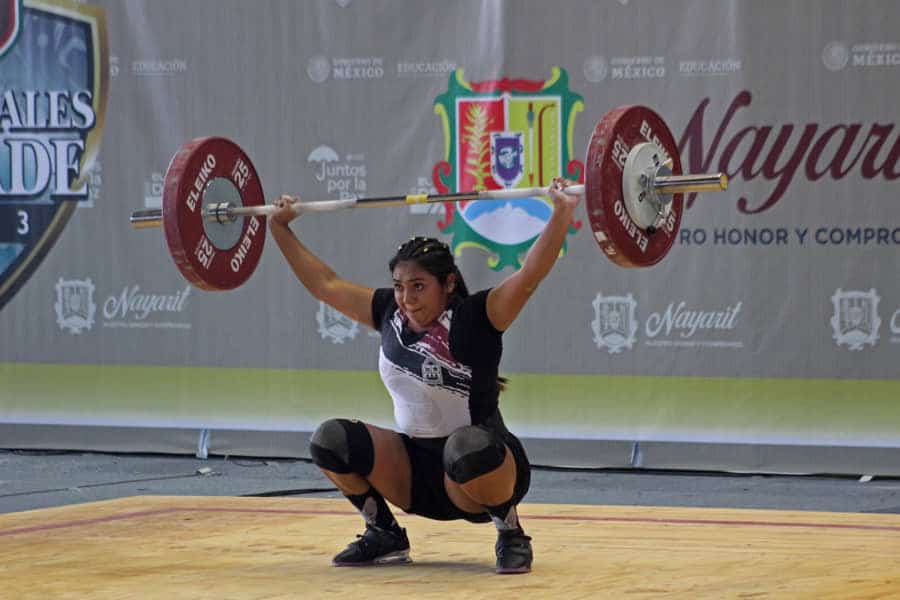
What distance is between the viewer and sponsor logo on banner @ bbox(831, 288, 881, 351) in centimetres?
585

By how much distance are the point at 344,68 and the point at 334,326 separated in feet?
3.37

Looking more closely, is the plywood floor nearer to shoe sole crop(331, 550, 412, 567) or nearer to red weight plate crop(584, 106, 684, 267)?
shoe sole crop(331, 550, 412, 567)

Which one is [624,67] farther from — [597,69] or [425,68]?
[425,68]

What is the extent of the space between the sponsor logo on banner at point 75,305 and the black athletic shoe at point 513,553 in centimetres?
351

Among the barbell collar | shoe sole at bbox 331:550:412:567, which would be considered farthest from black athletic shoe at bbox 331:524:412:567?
the barbell collar

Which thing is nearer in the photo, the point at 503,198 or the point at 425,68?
the point at 503,198

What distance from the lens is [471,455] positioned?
11.8ft

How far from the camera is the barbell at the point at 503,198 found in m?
3.68

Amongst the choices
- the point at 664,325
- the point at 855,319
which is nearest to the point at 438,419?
the point at 664,325

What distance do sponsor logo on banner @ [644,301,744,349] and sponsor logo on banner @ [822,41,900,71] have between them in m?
0.94

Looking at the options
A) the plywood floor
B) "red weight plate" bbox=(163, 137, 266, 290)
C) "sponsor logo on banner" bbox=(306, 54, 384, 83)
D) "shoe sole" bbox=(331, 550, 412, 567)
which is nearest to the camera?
the plywood floor

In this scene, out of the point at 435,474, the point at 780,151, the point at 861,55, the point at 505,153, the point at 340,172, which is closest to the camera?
the point at 435,474

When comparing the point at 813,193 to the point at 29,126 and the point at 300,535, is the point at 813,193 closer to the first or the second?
the point at 300,535

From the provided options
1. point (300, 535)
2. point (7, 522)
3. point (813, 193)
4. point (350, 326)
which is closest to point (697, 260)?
point (813, 193)
